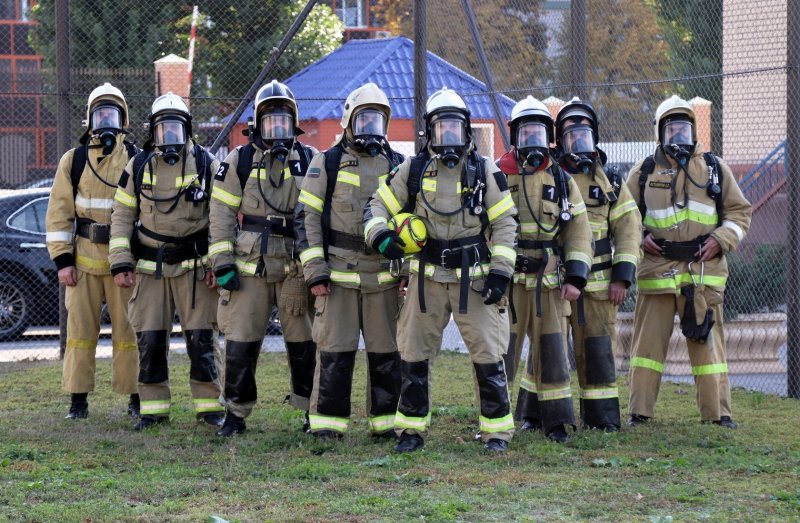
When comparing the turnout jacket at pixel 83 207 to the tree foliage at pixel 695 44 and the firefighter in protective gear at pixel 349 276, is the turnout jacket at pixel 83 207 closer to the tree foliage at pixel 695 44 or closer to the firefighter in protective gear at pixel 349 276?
the firefighter in protective gear at pixel 349 276

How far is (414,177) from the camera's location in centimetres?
762

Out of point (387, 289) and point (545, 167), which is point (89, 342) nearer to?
point (387, 289)

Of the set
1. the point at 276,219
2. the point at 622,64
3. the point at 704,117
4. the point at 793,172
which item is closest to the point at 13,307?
the point at 276,219

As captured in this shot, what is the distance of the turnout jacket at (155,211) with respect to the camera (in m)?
8.50

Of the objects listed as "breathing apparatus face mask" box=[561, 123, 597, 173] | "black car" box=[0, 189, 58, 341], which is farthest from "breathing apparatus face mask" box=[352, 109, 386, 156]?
"black car" box=[0, 189, 58, 341]

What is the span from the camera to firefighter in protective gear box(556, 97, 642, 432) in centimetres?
824

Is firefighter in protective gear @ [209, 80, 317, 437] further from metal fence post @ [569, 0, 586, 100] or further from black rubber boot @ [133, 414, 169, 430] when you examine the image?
metal fence post @ [569, 0, 586, 100]

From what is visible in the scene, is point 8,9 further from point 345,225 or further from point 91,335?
point 345,225

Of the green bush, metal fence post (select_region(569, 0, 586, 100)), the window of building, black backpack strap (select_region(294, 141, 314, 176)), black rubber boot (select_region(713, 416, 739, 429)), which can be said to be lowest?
black rubber boot (select_region(713, 416, 739, 429))

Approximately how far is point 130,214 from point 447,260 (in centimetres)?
247

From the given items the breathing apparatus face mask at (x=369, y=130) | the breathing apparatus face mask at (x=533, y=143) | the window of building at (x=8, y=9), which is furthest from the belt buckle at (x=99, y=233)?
the window of building at (x=8, y=9)

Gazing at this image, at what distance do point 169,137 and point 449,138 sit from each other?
2136 mm

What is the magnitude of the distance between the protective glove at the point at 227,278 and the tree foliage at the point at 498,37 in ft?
17.3

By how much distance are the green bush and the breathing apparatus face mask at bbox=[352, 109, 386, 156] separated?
5.24 m
